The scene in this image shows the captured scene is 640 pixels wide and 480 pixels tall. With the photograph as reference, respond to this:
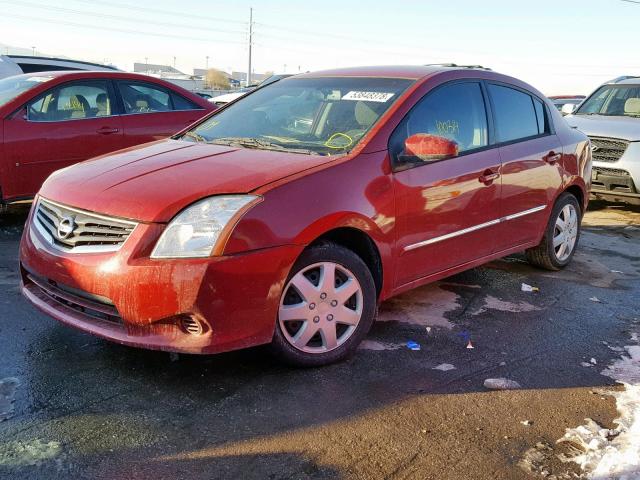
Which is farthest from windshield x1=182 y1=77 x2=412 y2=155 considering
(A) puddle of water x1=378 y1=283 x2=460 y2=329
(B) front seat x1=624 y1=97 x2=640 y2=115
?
(B) front seat x1=624 y1=97 x2=640 y2=115

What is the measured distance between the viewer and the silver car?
8297 mm

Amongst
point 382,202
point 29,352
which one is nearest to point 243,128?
point 382,202

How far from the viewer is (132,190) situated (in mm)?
3227

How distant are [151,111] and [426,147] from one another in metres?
4.45

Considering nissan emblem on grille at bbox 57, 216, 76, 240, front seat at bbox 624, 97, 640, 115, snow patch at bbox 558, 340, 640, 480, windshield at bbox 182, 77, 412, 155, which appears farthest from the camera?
front seat at bbox 624, 97, 640, 115

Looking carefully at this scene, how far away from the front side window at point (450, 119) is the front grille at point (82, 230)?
5.38 feet

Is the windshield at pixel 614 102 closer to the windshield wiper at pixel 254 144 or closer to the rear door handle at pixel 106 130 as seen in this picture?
the rear door handle at pixel 106 130

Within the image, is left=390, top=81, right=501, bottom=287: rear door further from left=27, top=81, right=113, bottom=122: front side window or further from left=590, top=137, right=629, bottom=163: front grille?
left=590, top=137, right=629, bottom=163: front grille

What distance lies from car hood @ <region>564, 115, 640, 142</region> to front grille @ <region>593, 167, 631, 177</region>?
16.7 inches

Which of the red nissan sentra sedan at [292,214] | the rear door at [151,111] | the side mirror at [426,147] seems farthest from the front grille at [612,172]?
the side mirror at [426,147]

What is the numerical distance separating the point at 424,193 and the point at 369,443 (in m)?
1.66

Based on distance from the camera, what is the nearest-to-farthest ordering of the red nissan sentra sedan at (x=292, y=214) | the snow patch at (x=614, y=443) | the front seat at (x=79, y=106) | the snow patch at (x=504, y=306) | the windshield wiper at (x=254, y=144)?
1. the snow patch at (x=614, y=443)
2. the red nissan sentra sedan at (x=292, y=214)
3. the windshield wiper at (x=254, y=144)
4. the snow patch at (x=504, y=306)
5. the front seat at (x=79, y=106)

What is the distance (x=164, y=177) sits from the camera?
11.0 ft

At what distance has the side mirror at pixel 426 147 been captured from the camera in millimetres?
3814
